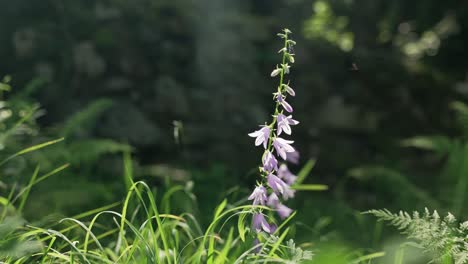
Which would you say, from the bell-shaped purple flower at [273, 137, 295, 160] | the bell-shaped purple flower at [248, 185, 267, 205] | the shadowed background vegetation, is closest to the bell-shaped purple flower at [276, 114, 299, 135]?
the bell-shaped purple flower at [273, 137, 295, 160]

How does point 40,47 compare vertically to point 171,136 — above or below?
above

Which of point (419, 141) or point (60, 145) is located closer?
point (60, 145)

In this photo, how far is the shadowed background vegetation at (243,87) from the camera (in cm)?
580

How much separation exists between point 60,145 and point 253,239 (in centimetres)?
263

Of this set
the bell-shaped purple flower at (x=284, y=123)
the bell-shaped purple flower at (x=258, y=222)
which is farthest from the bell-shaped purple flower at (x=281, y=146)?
the bell-shaped purple flower at (x=258, y=222)

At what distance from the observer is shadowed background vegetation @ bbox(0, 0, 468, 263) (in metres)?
5.80

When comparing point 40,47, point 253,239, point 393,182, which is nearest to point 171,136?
point 40,47

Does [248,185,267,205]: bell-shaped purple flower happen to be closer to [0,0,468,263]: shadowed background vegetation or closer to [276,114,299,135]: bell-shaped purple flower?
[276,114,299,135]: bell-shaped purple flower

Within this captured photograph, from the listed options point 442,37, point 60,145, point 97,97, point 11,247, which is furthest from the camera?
point 442,37

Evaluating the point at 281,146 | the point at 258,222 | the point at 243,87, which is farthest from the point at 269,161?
the point at 243,87

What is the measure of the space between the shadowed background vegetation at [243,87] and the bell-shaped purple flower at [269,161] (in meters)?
3.00

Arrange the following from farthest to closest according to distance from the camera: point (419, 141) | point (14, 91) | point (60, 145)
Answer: point (14, 91) → point (419, 141) → point (60, 145)

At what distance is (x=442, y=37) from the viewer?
735cm

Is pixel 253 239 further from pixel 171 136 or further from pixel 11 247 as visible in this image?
pixel 171 136
